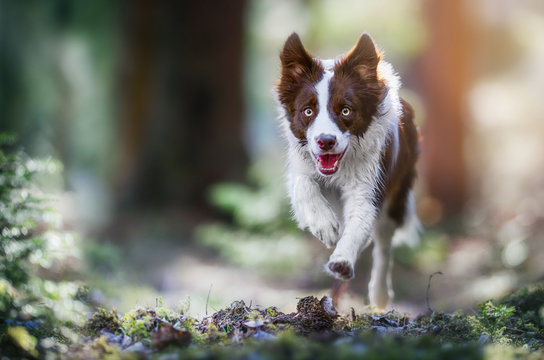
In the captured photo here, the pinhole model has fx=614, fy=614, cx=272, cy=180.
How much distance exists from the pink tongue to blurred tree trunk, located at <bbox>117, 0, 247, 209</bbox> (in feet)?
25.7

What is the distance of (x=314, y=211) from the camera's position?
4543 millimetres

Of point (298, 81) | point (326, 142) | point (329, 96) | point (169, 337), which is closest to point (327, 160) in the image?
point (326, 142)

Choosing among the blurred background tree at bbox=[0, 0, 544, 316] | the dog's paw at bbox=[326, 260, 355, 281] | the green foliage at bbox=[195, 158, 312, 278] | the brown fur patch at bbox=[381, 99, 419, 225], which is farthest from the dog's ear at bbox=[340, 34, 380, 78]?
the blurred background tree at bbox=[0, 0, 544, 316]

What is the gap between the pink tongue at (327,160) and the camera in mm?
4266

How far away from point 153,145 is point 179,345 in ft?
28.4

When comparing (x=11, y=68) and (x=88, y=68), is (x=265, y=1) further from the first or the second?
(x=11, y=68)

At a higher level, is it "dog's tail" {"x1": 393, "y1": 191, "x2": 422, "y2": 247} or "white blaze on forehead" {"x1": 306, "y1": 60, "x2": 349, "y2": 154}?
"dog's tail" {"x1": 393, "y1": 191, "x2": 422, "y2": 247}

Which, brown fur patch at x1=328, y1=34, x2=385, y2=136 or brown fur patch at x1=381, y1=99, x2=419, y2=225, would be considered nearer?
brown fur patch at x1=328, y1=34, x2=385, y2=136

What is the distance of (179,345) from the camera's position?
3.76 m

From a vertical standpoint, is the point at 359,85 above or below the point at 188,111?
below

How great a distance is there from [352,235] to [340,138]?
69 cm

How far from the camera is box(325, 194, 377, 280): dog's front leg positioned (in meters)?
4.01

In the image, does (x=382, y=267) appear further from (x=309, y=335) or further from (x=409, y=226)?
(x=309, y=335)

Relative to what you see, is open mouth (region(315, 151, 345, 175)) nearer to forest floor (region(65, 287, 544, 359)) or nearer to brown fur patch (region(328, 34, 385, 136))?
brown fur patch (region(328, 34, 385, 136))
